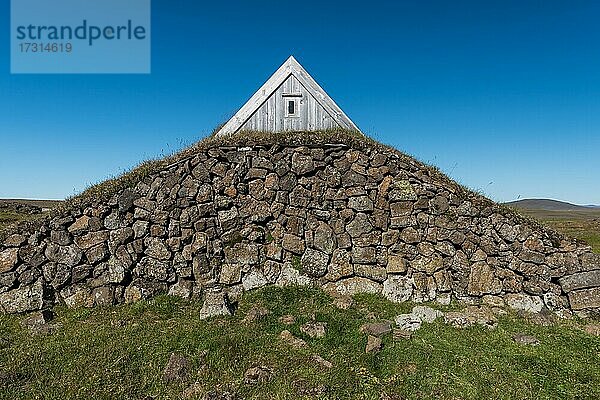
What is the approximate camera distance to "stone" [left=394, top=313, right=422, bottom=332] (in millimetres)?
8891

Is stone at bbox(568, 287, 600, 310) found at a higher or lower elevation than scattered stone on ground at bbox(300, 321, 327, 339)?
higher

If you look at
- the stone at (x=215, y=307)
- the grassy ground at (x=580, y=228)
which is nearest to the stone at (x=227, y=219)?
the stone at (x=215, y=307)

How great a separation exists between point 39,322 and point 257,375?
549 cm

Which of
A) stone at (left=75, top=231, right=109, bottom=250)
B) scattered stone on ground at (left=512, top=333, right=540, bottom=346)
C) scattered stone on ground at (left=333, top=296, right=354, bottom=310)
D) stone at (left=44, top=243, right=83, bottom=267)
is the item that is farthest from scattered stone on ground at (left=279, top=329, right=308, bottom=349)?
stone at (left=44, top=243, right=83, bottom=267)

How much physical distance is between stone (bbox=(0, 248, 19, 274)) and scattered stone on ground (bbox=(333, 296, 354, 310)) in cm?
791

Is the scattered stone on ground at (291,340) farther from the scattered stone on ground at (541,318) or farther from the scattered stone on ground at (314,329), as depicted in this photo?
the scattered stone on ground at (541,318)

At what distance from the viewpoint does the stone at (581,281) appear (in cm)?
1004

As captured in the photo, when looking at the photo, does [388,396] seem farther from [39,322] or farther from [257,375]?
[39,322]

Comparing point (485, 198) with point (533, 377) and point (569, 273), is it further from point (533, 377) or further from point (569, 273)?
point (533, 377)

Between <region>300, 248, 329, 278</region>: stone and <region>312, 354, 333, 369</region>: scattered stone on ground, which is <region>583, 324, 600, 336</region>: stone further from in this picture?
<region>300, 248, 329, 278</region>: stone

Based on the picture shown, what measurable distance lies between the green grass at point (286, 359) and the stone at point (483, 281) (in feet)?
3.16

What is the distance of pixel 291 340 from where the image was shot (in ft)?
26.9

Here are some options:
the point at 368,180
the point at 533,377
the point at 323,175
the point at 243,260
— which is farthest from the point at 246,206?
the point at 533,377

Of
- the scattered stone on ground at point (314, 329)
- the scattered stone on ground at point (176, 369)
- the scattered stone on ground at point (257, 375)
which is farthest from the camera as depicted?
the scattered stone on ground at point (314, 329)
